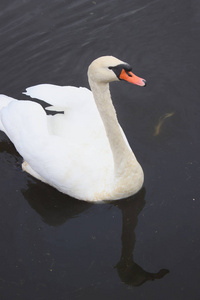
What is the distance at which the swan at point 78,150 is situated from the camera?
652cm

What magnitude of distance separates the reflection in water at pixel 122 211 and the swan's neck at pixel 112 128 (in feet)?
1.90

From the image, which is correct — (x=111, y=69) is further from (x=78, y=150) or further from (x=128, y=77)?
(x=78, y=150)

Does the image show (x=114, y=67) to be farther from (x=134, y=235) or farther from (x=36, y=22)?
(x=36, y=22)

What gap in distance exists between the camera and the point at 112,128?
6.24 m

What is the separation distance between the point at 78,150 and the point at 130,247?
4.65 feet

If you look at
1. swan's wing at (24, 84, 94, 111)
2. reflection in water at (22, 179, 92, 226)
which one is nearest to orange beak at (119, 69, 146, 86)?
swan's wing at (24, 84, 94, 111)

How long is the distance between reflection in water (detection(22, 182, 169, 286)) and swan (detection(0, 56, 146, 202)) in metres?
0.20

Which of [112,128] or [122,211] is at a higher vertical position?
[112,128]

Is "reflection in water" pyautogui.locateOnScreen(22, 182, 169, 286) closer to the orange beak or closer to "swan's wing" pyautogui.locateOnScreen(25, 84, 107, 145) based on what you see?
"swan's wing" pyautogui.locateOnScreen(25, 84, 107, 145)

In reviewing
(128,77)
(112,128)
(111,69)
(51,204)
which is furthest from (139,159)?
(111,69)

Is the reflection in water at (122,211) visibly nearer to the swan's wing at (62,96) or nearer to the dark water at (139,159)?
the dark water at (139,159)

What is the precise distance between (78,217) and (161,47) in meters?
3.86

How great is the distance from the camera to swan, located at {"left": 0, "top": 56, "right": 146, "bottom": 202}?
257 inches

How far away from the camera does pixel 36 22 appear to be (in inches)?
387
